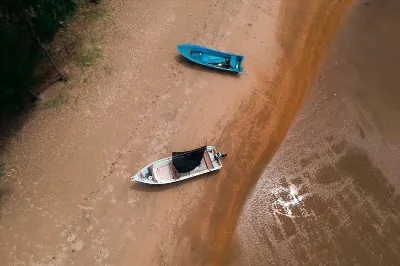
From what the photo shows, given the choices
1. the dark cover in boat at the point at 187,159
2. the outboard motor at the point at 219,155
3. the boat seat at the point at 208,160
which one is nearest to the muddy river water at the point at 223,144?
the outboard motor at the point at 219,155

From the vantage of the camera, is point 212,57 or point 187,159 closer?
point 187,159

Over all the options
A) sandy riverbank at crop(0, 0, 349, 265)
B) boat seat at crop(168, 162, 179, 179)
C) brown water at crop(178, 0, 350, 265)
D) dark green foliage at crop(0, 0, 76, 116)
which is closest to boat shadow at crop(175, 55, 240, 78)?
sandy riverbank at crop(0, 0, 349, 265)

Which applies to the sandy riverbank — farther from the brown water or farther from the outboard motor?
the outboard motor

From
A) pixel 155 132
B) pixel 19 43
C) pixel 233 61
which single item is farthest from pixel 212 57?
pixel 19 43

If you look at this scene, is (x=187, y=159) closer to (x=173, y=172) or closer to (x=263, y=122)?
(x=173, y=172)

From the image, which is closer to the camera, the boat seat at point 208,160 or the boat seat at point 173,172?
the boat seat at point 173,172

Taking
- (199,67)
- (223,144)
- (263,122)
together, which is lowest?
(223,144)

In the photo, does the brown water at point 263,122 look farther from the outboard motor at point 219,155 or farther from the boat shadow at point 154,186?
the boat shadow at point 154,186
